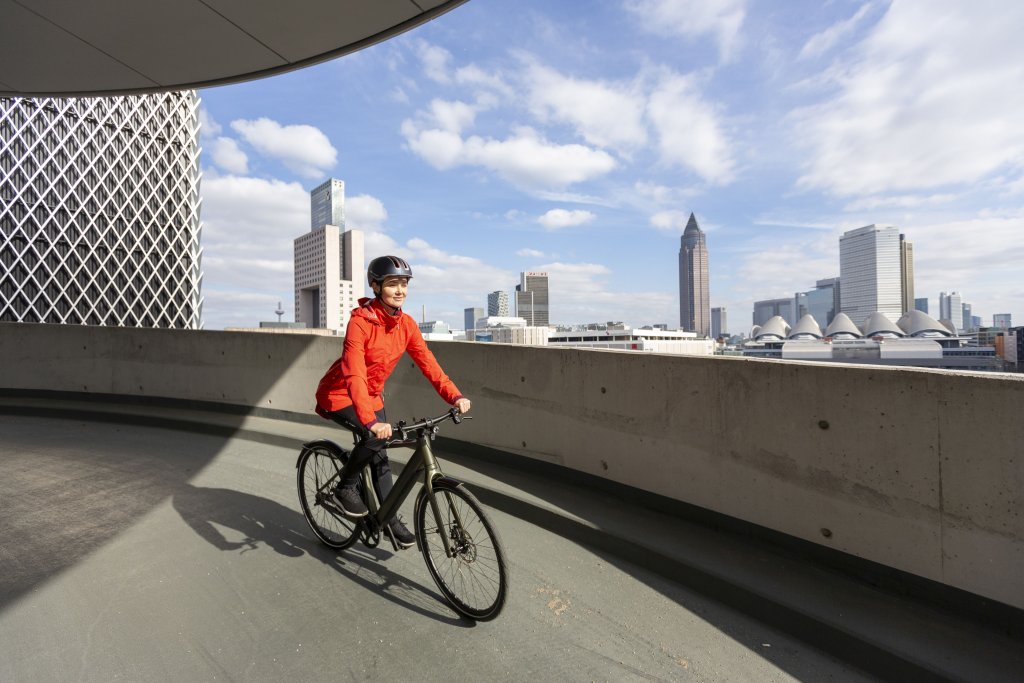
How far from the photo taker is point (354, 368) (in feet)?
9.05

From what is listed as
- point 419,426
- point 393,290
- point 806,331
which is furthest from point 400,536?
point 806,331

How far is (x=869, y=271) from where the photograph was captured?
91.1 meters

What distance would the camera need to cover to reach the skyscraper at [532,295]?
154 meters

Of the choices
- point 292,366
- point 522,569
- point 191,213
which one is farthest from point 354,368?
point 191,213

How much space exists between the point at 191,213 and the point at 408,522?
334 ft

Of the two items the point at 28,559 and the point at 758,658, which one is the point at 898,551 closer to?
the point at 758,658

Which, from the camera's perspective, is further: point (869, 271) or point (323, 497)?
point (869, 271)

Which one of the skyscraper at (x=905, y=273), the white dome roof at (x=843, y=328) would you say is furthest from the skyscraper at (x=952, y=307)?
the white dome roof at (x=843, y=328)

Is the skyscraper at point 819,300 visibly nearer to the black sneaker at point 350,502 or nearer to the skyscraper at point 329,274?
the skyscraper at point 329,274

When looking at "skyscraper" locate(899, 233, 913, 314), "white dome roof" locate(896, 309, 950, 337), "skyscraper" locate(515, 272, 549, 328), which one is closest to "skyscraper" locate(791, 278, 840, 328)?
"skyscraper" locate(899, 233, 913, 314)

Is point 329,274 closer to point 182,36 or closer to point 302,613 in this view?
point 182,36

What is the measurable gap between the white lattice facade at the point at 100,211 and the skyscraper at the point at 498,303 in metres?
96.6

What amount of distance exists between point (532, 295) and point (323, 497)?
506 ft

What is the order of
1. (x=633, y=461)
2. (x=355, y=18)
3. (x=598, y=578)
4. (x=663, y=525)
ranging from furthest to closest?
(x=355, y=18) → (x=633, y=461) → (x=663, y=525) → (x=598, y=578)
